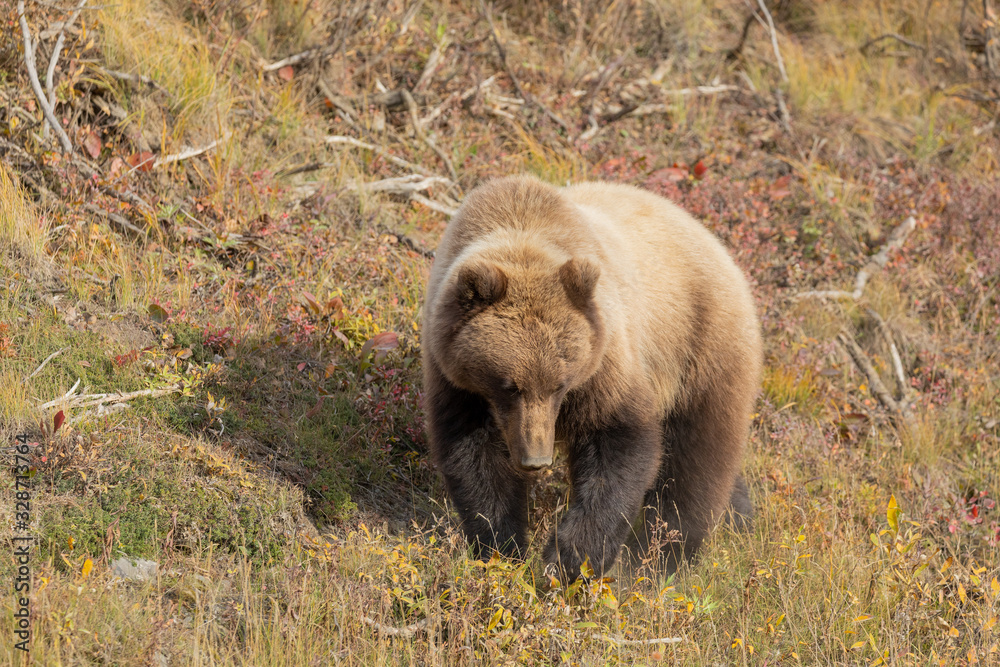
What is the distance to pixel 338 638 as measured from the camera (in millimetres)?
3650

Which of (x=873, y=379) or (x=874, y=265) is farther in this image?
(x=874, y=265)

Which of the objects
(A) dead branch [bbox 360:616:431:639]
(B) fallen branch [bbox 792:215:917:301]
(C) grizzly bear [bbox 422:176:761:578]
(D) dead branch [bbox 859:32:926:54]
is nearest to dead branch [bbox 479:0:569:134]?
(B) fallen branch [bbox 792:215:917:301]

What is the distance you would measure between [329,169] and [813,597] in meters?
5.14

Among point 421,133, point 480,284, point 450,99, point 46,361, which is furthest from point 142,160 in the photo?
point 480,284

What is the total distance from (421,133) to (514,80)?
1.53 m

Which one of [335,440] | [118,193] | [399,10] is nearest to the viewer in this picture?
[335,440]

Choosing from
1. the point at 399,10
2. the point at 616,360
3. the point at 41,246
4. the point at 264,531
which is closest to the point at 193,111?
the point at 41,246

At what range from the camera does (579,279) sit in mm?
3871

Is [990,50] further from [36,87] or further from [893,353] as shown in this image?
[36,87]

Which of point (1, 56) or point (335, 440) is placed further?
point (1, 56)

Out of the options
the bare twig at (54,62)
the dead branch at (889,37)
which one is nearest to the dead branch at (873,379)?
the dead branch at (889,37)

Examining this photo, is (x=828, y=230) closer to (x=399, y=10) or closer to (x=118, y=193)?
(x=399, y=10)

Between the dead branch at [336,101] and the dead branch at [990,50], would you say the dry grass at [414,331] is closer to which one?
the dead branch at [336,101]

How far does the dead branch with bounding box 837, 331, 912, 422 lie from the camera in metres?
6.80
